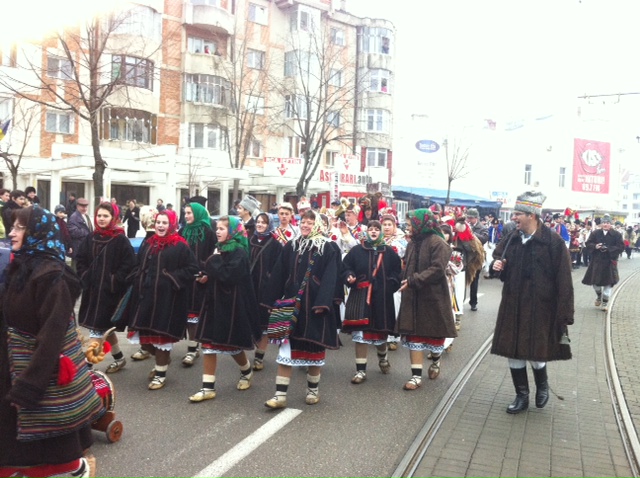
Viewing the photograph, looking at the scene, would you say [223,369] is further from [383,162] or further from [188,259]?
[383,162]

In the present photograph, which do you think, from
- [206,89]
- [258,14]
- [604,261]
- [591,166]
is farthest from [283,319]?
[591,166]

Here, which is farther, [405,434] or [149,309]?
[149,309]

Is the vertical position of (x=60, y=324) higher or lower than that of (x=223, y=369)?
higher

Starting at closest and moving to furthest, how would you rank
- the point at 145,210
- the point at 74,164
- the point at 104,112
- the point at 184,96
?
the point at 145,210 → the point at 74,164 → the point at 104,112 → the point at 184,96

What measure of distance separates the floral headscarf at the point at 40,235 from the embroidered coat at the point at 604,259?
496 inches

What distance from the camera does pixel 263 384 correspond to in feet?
22.2

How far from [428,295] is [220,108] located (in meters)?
29.2

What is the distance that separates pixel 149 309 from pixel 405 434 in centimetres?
286

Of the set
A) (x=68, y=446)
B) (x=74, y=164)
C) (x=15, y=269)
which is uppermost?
(x=74, y=164)

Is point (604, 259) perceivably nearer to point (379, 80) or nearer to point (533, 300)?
point (533, 300)

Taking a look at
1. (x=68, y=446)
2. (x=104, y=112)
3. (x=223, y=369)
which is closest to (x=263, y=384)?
(x=223, y=369)

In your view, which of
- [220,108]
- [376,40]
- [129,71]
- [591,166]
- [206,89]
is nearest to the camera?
[129,71]

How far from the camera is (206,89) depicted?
1351 inches

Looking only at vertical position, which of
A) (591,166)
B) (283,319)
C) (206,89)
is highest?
(206,89)
